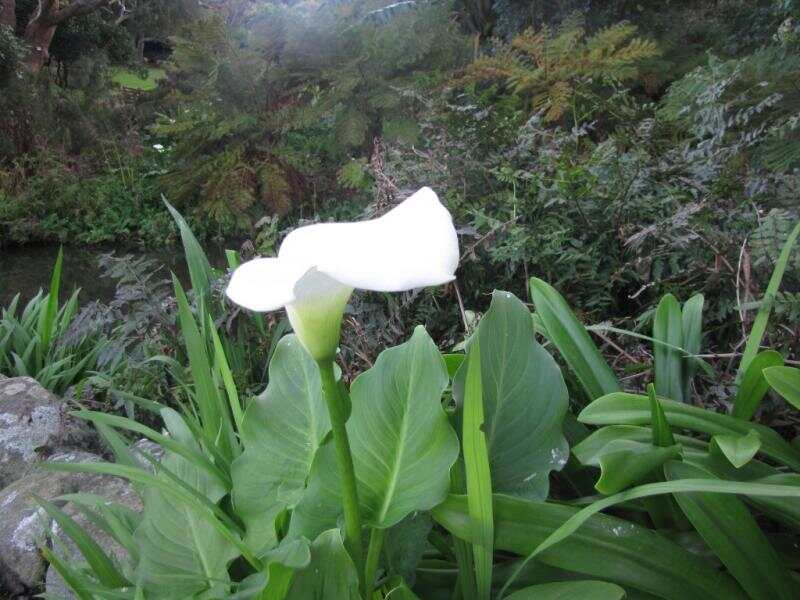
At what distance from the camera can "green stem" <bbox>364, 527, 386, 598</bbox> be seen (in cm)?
73

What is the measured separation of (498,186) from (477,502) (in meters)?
1.37

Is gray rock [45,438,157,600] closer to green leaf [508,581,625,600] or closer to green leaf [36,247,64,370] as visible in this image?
green leaf [508,581,625,600]

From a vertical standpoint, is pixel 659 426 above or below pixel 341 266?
below

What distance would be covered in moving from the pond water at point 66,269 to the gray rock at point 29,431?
165 cm

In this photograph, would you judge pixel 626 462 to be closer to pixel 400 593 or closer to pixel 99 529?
pixel 400 593

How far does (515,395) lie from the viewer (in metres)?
0.82

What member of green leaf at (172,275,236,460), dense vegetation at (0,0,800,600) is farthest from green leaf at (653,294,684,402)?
green leaf at (172,275,236,460)

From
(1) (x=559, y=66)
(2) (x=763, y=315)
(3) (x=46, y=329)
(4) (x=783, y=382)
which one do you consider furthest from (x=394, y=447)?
(1) (x=559, y=66)

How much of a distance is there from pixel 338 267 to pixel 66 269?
524 cm

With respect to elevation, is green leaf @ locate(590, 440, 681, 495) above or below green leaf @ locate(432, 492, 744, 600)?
above

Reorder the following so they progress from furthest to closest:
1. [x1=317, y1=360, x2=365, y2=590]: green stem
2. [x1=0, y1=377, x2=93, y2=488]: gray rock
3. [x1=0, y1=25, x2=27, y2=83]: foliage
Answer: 1. [x1=0, y1=25, x2=27, y2=83]: foliage
2. [x1=0, y1=377, x2=93, y2=488]: gray rock
3. [x1=317, y1=360, x2=365, y2=590]: green stem

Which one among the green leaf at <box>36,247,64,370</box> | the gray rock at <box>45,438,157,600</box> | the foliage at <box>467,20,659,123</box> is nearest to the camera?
the gray rock at <box>45,438,157,600</box>

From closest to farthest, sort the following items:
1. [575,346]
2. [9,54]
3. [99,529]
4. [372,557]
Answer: [372,557] → [575,346] → [99,529] → [9,54]

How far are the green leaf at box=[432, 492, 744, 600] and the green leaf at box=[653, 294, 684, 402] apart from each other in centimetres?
34
